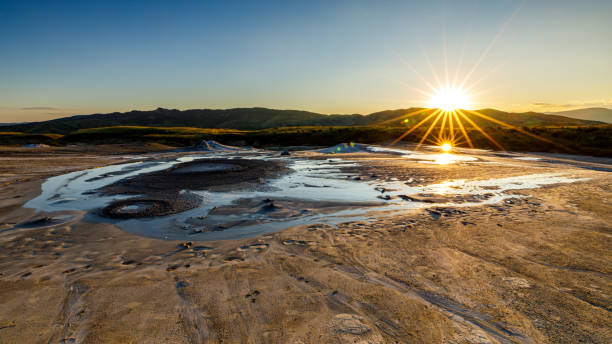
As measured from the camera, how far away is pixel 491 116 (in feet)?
480

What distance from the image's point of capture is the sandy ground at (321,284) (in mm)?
3086

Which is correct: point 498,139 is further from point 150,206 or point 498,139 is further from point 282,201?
point 150,206

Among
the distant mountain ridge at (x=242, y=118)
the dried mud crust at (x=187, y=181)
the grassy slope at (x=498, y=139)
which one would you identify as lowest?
the dried mud crust at (x=187, y=181)

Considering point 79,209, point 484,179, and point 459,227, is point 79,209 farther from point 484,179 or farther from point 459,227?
point 484,179

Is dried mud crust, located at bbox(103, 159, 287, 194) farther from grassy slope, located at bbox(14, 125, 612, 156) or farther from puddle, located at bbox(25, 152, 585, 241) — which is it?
grassy slope, located at bbox(14, 125, 612, 156)

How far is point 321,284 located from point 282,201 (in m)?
5.24

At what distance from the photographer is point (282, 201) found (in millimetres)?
9141

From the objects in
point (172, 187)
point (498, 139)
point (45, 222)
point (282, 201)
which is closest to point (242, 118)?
point (498, 139)

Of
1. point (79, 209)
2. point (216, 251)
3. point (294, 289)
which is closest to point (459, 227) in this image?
point (294, 289)

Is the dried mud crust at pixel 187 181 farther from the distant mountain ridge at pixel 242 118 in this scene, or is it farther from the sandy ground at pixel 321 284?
the distant mountain ridge at pixel 242 118

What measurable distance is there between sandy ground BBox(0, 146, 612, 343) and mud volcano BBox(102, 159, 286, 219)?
164 cm

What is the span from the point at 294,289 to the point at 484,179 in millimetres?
12657

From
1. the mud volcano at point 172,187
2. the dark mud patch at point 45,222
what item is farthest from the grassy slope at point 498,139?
the dark mud patch at point 45,222

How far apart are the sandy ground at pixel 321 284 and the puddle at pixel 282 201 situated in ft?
2.32
